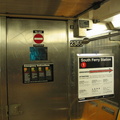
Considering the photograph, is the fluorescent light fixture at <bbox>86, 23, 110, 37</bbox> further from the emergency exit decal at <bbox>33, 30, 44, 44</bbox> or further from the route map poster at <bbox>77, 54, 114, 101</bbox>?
the emergency exit decal at <bbox>33, 30, 44, 44</bbox>

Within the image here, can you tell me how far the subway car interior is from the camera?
1.73 meters

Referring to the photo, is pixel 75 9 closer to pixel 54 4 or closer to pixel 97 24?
pixel 54 4

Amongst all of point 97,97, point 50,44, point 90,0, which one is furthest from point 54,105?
point 90,0

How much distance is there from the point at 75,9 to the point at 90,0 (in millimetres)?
249

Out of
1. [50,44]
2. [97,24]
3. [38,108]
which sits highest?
[97,24]

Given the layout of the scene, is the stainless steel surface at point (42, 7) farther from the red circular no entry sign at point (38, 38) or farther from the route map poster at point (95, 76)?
the route map poster at point (95, 76)

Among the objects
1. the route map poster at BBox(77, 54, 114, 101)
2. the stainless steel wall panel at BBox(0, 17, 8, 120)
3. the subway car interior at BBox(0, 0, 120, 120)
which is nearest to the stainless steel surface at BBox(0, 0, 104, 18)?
the subway car interior at BBox(0, 0, 120, 120)

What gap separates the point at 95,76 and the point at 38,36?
0.80 metres

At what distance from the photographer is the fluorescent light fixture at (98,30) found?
199 cm

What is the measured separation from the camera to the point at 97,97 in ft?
6.51

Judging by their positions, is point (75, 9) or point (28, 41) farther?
point (28, 41)

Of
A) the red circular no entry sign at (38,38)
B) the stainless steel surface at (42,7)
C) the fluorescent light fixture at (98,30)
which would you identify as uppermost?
the stainless steel surface at (42,7)

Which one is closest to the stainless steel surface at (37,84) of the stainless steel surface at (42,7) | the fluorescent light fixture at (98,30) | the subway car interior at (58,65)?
the subway car interior at (58,65)

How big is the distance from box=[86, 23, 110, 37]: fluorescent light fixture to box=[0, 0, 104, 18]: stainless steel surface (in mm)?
397
